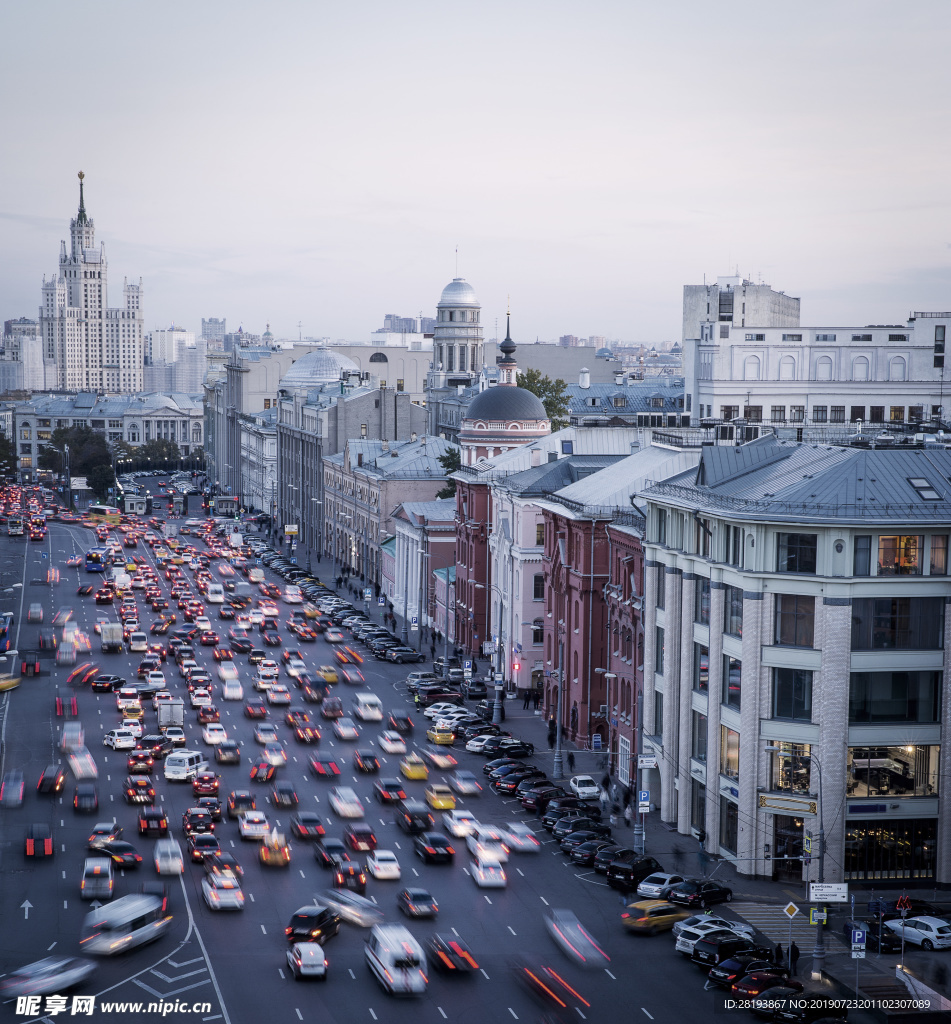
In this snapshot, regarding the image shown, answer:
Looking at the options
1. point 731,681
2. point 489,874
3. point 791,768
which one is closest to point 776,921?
point 791,768

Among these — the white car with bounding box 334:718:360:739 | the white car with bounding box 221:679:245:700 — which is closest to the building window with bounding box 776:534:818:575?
the white car with bounding box 334:718:360:739

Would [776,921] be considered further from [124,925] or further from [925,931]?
[124,925]

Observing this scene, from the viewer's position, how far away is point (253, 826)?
5866 centimetres

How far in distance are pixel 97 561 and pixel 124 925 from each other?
110 metres

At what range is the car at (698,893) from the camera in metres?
50.8

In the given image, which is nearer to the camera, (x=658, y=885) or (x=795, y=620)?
(x=658, y=885)

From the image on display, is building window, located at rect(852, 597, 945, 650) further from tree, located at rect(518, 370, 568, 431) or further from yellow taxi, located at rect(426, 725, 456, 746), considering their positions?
tree, located at rect(518, 370, 568, 431)

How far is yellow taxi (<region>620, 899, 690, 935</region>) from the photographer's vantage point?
48.5 meters

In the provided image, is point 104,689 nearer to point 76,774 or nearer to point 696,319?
point 76,774

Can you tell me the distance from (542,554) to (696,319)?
66.4 meters

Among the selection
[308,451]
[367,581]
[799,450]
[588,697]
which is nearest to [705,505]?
[799,450]

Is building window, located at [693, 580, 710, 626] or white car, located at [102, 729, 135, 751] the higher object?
building window, located at [693, 580, 710, 626]

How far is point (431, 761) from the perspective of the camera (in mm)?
72812

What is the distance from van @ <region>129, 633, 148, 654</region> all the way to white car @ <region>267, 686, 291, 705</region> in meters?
19.5
